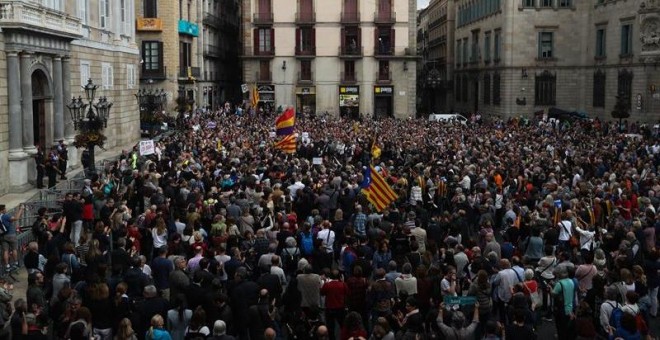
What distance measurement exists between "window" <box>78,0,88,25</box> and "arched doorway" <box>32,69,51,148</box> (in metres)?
4.25

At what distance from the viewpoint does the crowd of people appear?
10836mm

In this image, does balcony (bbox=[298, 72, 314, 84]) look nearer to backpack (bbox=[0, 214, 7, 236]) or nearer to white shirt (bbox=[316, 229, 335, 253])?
backpack (bbox=[0, 214, 7, 236])

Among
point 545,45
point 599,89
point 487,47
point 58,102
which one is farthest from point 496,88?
point 58,102

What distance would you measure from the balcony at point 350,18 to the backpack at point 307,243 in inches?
2040

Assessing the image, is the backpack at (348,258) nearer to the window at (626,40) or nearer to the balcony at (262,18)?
the window at (626,40)

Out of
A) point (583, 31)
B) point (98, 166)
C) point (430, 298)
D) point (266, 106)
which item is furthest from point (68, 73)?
point (583, 31)

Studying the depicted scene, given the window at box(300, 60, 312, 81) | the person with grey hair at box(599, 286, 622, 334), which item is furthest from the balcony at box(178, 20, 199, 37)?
the person with grey hair at box(599, 286, 622, 334)

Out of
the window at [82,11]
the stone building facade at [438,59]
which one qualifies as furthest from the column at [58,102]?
the stone building facade at [438,59]

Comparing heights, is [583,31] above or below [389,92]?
above

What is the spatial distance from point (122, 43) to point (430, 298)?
101 ft

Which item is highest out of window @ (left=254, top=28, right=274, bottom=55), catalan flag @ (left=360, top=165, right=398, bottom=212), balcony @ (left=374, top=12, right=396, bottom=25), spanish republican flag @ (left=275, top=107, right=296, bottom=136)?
balcony @ (left=374, top=12, right=396, bottom=25)

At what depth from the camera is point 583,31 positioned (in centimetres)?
5794

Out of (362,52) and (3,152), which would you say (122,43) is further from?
(362,52)

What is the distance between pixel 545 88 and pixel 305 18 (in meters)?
20.1
